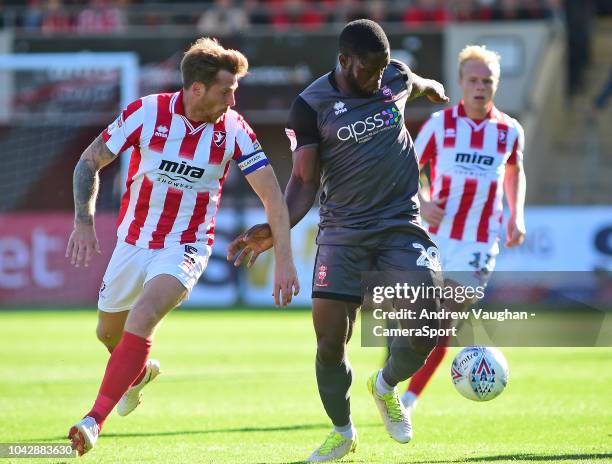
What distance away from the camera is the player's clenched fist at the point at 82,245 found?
6.43m

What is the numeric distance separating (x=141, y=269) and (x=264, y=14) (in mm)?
17016

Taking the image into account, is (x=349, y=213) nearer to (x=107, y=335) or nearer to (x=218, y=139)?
(x=218, y=139)

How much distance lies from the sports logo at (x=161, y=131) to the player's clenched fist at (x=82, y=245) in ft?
2.30

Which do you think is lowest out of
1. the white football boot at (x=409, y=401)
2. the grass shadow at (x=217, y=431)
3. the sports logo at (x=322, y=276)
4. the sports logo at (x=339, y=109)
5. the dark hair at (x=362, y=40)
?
the grass shadow at (x=217, y=431)

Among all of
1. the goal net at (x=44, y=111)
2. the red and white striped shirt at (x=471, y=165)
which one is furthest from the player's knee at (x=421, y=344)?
the goal net at (x=44, y=111)

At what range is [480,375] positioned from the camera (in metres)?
7.48

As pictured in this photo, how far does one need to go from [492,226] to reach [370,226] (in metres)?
2.15

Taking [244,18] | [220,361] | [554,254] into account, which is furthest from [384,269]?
[244,18]

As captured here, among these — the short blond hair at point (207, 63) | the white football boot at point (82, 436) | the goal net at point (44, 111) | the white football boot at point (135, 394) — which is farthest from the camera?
the goal net at point (44, 111)

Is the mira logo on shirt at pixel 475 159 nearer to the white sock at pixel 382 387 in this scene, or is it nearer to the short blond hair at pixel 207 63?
the white sock at pixel 382 387

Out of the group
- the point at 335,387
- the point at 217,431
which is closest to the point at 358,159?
the point at 335,387

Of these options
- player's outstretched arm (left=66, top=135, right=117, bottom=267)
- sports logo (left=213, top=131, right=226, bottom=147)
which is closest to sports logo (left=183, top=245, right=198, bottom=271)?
player's outstretched arm (left=66, top=135, right=117, bottom=267)

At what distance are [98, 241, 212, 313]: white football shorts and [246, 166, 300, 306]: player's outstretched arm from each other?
598mm

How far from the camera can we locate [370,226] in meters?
6.68
